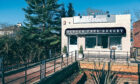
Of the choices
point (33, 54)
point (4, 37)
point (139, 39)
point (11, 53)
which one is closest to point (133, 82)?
point (33, 54)

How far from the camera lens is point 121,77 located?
34.4 ft

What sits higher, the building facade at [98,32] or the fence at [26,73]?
the building facade at [98,32]

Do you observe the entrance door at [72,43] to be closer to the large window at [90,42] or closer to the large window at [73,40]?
the large window at [73,40]

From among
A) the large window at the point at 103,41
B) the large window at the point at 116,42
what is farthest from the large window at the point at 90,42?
the large window at the point at 116,42

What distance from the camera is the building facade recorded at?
1294 cm

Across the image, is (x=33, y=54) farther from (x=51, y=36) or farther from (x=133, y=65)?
(x=133, y=65)

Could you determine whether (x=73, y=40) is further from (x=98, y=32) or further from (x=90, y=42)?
(x=98, y=32)

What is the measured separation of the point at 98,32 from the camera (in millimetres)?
13102

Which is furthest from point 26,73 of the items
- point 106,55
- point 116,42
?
point 116,42

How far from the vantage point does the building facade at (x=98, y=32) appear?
42.4ft

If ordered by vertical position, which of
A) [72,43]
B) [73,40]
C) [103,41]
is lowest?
[72,43]

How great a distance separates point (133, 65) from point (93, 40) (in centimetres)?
526

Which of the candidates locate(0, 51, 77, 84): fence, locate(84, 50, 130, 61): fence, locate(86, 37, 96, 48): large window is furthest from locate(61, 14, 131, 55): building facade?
locate(0, 51, 77, 84): fence

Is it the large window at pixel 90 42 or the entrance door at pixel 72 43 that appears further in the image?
the entrance door at pixel 72 43
